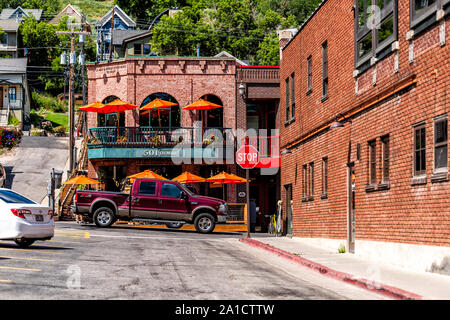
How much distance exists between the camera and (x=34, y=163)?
5828cm

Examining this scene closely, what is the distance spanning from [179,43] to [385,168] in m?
61.9

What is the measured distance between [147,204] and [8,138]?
36.9 m

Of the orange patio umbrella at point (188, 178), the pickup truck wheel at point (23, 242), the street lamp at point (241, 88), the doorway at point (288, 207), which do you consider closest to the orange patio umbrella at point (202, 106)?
the street lamp at point (241, 88)

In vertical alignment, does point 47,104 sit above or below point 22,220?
above

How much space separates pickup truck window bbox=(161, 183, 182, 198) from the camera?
1204 inches

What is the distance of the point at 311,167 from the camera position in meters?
26.1


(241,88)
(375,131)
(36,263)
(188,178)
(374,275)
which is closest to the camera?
(374,275)

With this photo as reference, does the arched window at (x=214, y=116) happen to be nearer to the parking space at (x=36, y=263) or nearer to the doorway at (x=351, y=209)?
the parking space at (x=36, y=263)

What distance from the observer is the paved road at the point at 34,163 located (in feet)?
166

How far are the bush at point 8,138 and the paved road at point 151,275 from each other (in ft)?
146

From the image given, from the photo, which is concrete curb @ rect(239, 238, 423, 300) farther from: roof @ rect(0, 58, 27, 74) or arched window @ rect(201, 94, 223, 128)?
roof @ rect(0, 58, 27, 74)

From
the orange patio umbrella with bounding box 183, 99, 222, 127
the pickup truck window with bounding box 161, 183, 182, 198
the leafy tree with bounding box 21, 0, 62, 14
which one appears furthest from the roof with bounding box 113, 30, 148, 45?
the leafy tree with bounding box 21, 0, 62, 14

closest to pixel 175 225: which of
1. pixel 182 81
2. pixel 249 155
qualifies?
pixel 249 155

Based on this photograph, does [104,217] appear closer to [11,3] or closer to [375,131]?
[375,131]
